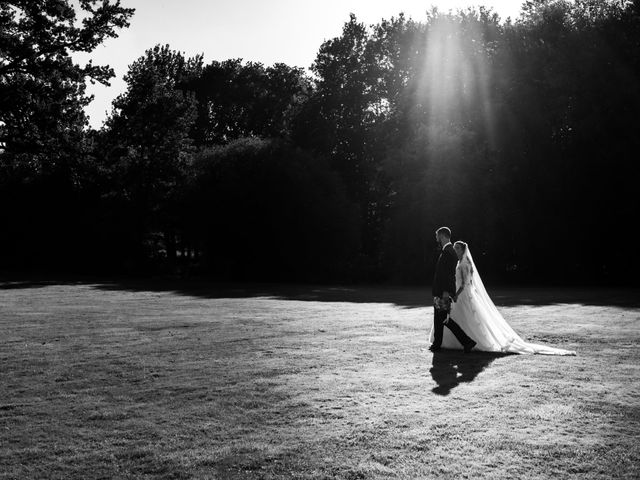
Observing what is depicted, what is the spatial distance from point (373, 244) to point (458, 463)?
57905 mm

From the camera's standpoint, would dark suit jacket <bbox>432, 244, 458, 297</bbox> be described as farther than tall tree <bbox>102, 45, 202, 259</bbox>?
No

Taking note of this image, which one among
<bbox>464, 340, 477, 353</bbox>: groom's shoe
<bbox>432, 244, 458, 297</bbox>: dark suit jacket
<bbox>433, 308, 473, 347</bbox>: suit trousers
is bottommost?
<bbox>464, 340, 477, 353</bbox>: groom's shoe

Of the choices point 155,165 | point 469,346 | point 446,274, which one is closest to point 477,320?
point 469,346

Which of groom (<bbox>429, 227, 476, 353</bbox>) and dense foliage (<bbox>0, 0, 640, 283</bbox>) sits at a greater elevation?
dense foliage (<bbox>0, 0, 640, 283</bbox>)

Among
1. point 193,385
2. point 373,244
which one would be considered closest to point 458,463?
point 193,385

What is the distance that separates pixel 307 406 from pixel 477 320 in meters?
6.90

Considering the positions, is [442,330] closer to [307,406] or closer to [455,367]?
[455,367]

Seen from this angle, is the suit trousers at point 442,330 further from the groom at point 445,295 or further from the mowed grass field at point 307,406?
the mowed grass field at point 307,406

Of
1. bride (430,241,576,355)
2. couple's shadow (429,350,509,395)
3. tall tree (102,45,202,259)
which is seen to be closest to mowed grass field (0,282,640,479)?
couple's shadow (429,350,509,395)

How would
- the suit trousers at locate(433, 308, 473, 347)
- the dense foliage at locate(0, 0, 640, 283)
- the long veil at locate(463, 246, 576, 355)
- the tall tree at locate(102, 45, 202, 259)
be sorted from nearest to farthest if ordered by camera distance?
the long veil at locate(463, 246, 576, 355) < the suit trousers at locate(433, 308, 473, 347) < the dense foliage at locate(0, 0, 640, 283) < the tall tree at locate(102, 45, 202, 259)

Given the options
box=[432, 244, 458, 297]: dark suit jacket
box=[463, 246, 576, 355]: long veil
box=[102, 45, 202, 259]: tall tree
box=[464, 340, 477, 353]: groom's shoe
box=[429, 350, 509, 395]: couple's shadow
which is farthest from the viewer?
box=[102, 45, 202, 259]: tall tree

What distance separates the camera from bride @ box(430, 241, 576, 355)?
1495 cm

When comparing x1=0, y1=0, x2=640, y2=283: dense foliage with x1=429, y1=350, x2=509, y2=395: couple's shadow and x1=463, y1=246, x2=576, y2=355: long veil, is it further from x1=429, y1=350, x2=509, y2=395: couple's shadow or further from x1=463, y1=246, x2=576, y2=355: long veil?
x1=429, y1=350, x2=509, y2=395: couple's shadow

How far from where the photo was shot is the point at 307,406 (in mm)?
9430
